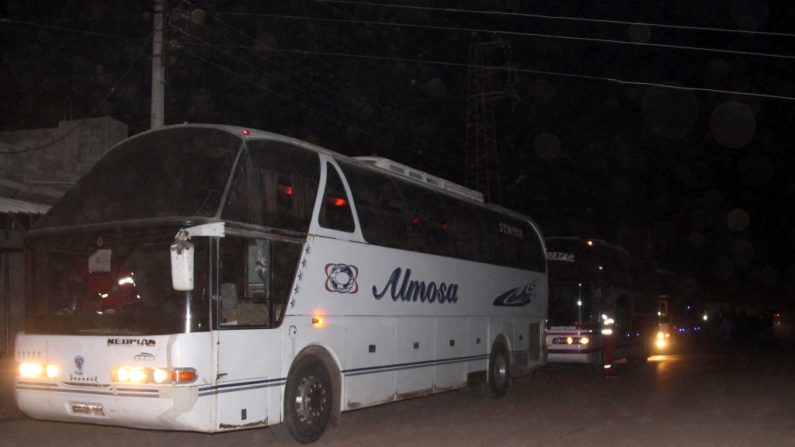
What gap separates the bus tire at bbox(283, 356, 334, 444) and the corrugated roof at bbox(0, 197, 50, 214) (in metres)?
8.98

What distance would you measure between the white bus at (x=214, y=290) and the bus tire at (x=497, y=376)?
12.8ft

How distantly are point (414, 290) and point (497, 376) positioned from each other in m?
4.13

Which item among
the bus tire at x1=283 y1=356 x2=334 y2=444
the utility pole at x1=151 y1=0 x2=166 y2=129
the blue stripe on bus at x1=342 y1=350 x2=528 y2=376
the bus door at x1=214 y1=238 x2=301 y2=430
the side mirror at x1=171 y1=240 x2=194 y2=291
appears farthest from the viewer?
the utility pole at x1=151 y1=0 x2=166 y2=129

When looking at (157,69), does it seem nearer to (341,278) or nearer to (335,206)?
(335,206)

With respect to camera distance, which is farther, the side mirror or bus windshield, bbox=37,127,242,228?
bus windshield, bbox=37,127,242,228

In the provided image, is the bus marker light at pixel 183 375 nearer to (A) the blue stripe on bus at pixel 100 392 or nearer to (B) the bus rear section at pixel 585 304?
(A) the blue stripe on bus at pixel 100 392

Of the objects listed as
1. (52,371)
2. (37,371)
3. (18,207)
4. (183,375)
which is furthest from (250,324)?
(18,207)

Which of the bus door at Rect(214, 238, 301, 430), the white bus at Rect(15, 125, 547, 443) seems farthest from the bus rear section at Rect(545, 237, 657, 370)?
the bus door at Rect(214, 238, 301, 430)

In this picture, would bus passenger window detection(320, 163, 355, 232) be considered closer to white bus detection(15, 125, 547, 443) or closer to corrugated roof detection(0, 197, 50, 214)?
white bus detection(15, 125, 547, 443)

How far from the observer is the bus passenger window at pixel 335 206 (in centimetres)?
993

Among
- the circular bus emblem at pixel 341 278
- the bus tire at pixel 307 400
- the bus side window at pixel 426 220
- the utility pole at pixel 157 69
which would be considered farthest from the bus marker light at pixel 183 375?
the utility pole at pixel 157 69

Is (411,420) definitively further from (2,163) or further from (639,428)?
(2,163)

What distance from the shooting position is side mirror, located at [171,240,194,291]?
749 centimetres

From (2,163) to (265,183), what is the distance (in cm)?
1349
